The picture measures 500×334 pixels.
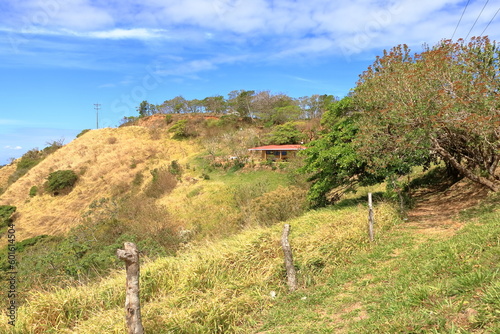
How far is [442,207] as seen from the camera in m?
13.3

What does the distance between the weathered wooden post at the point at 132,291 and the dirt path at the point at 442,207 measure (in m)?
8.56

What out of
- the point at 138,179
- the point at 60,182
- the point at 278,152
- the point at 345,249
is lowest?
the point at 345,249

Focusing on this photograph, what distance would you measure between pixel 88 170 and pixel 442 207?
45.7 m

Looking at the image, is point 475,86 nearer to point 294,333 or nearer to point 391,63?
point 391,63

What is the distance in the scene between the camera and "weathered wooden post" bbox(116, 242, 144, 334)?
15.6 feet

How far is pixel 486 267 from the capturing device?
536cm

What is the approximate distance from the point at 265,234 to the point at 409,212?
24.1ft

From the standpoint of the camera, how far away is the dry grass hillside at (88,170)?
3609 centimetres

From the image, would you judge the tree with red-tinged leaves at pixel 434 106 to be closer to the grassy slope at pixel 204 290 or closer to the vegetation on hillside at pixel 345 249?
the vegetation on hillside at pixel 345 249

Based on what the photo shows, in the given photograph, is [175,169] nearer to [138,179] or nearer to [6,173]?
[138,179]

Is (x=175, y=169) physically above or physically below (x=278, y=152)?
below

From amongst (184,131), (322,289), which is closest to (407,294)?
(322,289)

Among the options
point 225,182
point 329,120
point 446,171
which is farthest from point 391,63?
point 225,182

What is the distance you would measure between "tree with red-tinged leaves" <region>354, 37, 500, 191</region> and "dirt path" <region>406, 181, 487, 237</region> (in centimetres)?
125
